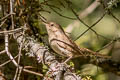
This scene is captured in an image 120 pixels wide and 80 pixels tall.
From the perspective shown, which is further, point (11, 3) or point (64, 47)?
point (64, 47)

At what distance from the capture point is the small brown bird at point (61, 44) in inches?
71.5

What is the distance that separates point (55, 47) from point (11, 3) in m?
0.34

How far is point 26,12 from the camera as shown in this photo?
1.85 m

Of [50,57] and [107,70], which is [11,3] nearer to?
[50,57]

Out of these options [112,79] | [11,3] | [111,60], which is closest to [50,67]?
[11,3]

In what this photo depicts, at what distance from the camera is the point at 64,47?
1827 mm

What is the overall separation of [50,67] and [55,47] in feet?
0.93

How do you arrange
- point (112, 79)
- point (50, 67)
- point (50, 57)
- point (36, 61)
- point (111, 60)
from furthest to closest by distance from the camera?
point (112, 79) < point (111, 60) < point (36, 61) < point (50, 57) < point (50, 67)

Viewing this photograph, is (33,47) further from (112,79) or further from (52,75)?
(112,79)

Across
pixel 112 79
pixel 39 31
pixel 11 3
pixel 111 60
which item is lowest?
pixel 112 79

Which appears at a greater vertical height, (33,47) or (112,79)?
(33,47)

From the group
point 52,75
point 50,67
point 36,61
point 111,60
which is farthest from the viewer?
point 111,60

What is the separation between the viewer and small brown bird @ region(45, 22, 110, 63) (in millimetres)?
1816

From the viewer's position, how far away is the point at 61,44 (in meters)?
1.83
